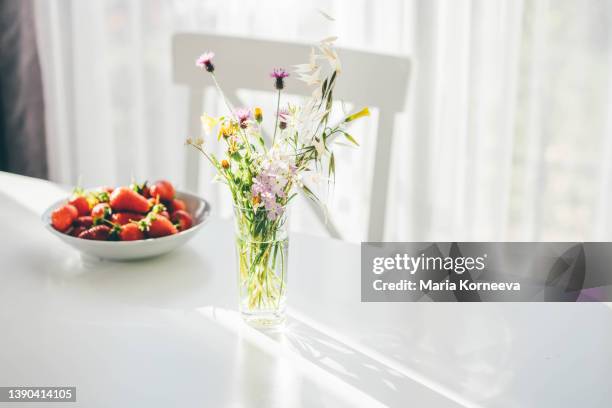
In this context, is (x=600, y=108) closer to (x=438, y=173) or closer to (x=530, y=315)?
(x=438, y=173)

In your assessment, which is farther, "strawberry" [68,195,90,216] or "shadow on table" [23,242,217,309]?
"strawberry" [68,195,90,216]

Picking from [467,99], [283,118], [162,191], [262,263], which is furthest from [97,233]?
[467,99]

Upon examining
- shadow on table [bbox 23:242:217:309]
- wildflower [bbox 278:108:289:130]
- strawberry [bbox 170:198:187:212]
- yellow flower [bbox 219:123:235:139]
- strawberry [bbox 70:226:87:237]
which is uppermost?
wildflower [bbox 278:108:289:130]

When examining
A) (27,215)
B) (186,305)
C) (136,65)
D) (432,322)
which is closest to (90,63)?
(136,65)

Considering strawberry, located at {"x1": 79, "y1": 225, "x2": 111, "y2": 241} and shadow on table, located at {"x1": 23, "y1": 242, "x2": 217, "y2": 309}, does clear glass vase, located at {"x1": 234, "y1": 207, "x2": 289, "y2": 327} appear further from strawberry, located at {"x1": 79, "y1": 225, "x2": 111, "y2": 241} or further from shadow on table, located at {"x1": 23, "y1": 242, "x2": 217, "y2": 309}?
strawberry, located at {"x1": 79, "y1": 225, "x2": 111, "y2": 241}

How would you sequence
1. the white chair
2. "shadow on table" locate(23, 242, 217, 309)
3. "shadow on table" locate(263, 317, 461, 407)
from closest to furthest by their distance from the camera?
"shadow on table" locate(263, 317, 461, 407)
"shadow on table" locate(23, 242, 217, 309)
the white chair

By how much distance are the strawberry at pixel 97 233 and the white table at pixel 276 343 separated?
62 mm

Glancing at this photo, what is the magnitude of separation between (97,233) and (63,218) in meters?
0.07

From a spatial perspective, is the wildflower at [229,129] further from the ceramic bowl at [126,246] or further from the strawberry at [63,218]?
the strawberry at [63,218]

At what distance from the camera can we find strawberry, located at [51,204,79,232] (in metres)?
1.19

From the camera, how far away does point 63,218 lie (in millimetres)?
1188

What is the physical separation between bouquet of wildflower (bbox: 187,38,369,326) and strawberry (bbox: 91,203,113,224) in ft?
0.99

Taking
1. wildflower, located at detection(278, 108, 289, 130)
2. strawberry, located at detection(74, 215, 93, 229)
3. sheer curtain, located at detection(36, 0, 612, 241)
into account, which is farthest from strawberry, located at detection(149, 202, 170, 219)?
sheer curtain, located at detection(36, 0, 612, 241)

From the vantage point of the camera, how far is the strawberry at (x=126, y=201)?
1191mm
